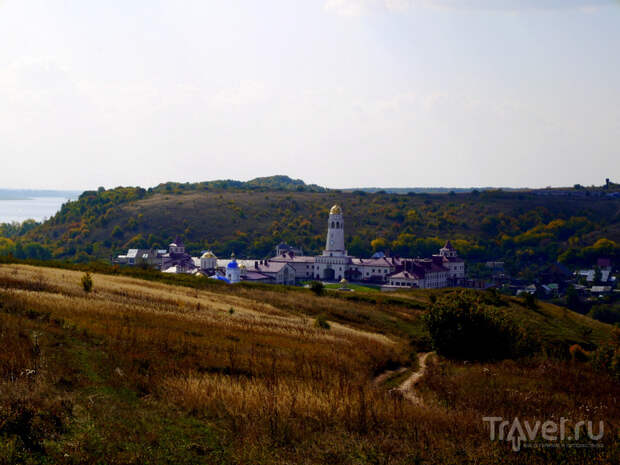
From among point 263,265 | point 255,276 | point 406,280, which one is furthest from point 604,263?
point 255,276

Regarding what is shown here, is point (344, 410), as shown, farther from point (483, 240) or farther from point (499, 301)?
point (483, 240)

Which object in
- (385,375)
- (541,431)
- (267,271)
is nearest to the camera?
(541,431)

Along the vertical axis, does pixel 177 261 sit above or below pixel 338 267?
above

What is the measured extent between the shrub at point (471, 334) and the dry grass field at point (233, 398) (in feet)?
9.04

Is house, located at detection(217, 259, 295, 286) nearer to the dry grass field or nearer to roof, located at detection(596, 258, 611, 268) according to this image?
roof, located at detection(596, 258, 611, 268)

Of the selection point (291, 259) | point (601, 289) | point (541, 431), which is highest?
point (541, 431)

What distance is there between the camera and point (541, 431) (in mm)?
11469

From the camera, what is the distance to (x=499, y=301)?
50375 millimetres

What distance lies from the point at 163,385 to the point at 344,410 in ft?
11.4

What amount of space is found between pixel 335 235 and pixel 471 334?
11894 cm

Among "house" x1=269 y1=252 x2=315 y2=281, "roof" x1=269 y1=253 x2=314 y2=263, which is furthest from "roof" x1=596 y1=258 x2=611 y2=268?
"roof" x1=269 y1=253 x2=314 y2=263

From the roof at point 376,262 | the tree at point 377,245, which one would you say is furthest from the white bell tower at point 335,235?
the tree at point 377,245

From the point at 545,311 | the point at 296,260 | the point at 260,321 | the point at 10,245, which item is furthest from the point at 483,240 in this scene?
the point at 260,321

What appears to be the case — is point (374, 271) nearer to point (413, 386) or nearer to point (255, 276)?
point (255, 276)
